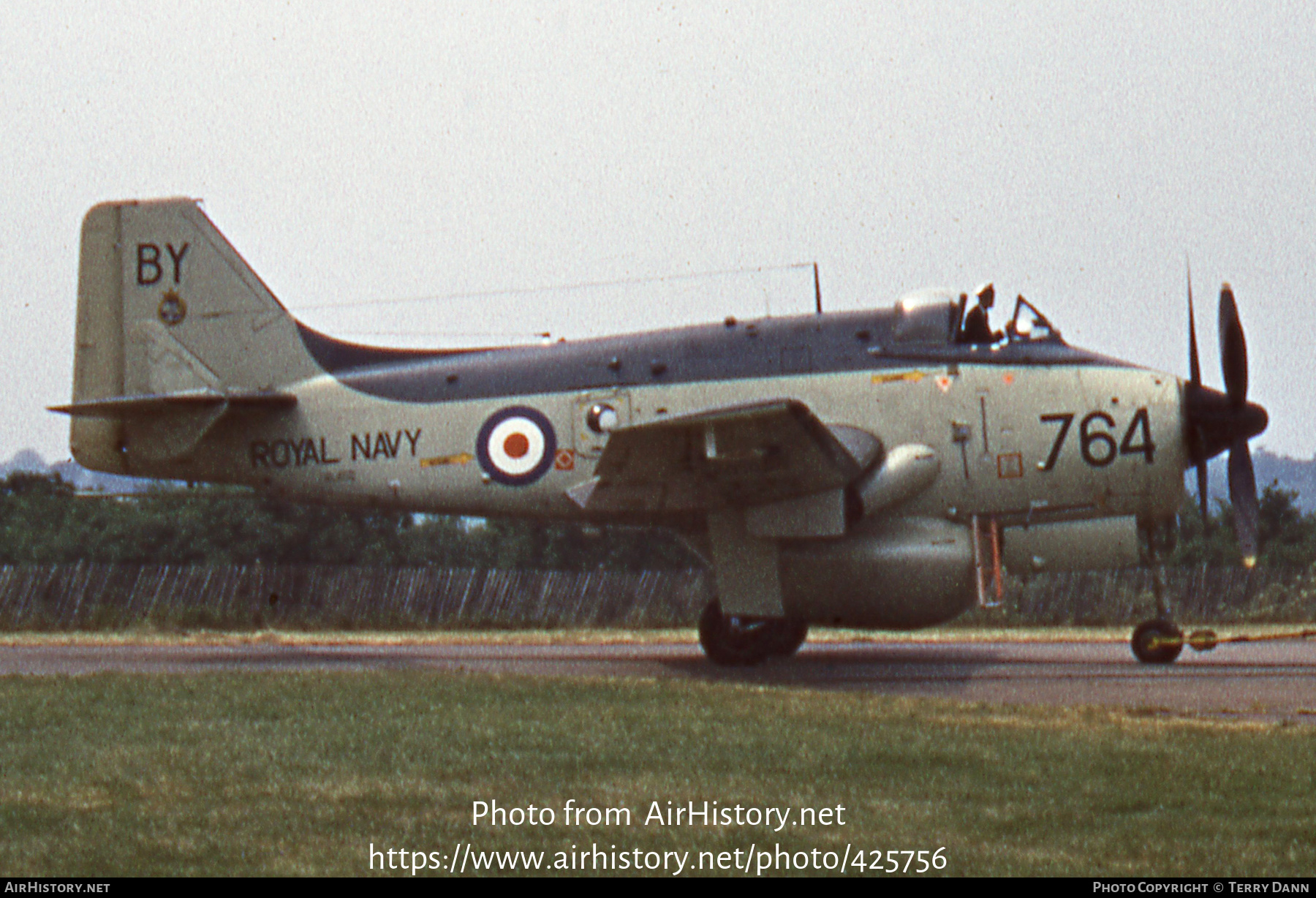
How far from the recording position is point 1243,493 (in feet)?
50.5

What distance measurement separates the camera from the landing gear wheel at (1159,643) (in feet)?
50.2

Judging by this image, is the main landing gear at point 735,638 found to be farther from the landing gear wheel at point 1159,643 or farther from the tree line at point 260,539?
the tree line at point 260,539

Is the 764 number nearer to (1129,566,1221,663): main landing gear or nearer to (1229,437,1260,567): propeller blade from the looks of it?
(1229,437,1260,567): propeller blade

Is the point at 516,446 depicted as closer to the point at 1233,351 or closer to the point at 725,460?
the point at 725,460

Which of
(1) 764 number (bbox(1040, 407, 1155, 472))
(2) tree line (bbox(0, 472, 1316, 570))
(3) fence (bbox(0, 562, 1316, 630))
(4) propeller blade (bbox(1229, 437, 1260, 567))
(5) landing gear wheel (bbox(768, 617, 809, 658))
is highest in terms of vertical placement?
(1) 764 number (bbox(1040, 407, 1155, 472))

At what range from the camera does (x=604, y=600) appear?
30969 mm

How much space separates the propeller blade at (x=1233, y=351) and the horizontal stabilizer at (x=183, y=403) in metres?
11.1

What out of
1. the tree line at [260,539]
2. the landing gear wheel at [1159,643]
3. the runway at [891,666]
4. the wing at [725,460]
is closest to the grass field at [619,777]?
the runway at [891,666]

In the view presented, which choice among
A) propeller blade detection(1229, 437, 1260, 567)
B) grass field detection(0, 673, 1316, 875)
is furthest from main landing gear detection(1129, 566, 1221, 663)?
grass field detection(0, 673, 1316, 875)

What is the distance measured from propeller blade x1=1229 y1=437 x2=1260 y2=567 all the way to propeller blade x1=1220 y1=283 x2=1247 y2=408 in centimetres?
52

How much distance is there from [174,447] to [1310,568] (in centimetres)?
2392

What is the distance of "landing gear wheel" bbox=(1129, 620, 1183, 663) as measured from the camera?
1530cm

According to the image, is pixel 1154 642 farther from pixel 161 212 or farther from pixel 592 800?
pixel 161 212

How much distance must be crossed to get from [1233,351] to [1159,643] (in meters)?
3.23
